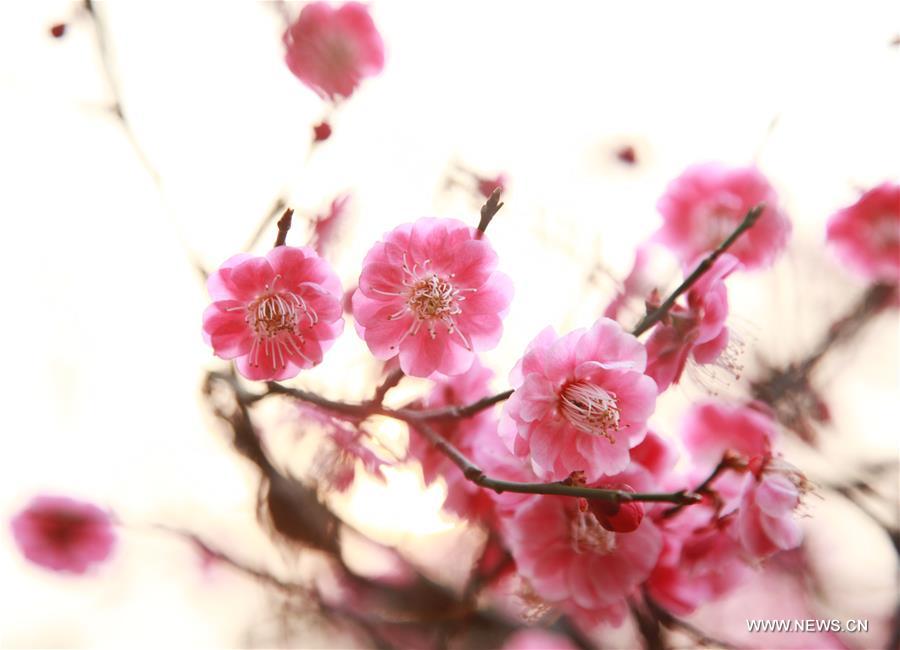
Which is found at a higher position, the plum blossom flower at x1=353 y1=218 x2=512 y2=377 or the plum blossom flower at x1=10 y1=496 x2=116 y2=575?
the plum blossom flower at x1=353 y1=218 x2=512 y2=377

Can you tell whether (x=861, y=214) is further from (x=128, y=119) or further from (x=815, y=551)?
(x=128, y=119)

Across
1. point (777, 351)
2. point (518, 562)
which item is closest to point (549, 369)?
point (518, 562)

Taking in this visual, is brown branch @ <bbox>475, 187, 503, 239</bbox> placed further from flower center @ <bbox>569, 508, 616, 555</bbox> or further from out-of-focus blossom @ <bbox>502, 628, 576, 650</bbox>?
out-of-focus blossom @ <bbox>502, 628, 576, 650</bbox>

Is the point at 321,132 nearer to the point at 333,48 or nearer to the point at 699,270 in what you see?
the point at 333,48

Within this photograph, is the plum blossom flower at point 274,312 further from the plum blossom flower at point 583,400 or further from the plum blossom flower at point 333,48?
the plum blossom flower at point 333,48

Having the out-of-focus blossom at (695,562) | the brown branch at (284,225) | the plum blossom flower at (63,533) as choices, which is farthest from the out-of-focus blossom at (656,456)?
the plum blossom flower at (63,533)

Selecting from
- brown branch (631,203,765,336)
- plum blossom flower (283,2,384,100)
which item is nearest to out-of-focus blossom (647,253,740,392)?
brown branch (631,203,765,336)

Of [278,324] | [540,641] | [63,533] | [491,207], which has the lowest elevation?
[63,533]

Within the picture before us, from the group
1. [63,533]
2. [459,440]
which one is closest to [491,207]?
[459,440]
